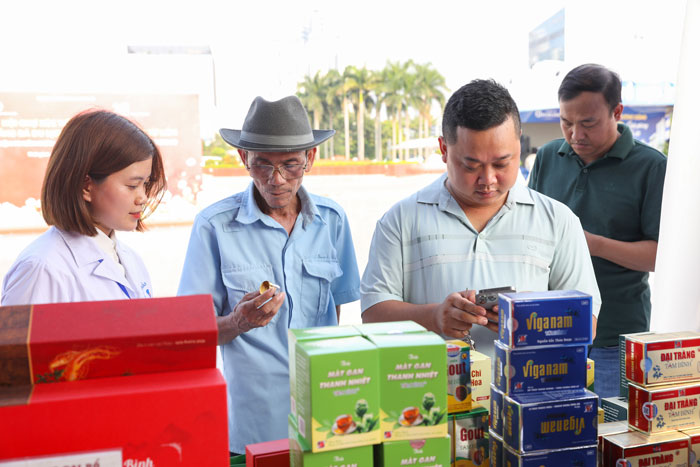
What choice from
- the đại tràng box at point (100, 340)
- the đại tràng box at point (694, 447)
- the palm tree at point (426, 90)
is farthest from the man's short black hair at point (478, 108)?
the palm tree at point (426, 90)

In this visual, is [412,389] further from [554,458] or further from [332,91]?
[332,91]

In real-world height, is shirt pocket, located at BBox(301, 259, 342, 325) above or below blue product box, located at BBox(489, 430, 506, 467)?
above

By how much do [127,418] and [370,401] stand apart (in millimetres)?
368

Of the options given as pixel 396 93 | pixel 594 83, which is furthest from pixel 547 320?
pixel 396 93

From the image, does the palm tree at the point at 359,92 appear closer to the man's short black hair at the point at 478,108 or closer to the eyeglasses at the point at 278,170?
the eyeglasses at the point at 278,170

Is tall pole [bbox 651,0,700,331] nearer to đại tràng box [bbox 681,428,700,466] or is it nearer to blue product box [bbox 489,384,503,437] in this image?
đại tràng box [bbox 681,428,700,466]

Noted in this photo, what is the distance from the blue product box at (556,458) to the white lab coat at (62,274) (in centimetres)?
109

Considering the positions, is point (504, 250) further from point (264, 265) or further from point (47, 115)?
point (47, 115)

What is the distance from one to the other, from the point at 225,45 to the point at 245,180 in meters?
3.33

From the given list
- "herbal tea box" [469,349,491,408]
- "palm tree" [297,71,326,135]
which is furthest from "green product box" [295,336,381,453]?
"palm tree" [297,71,326,135]

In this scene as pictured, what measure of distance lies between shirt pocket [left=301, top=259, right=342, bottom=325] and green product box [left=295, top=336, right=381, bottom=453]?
103 cm

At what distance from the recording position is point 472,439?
1.20 m

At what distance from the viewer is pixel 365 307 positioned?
5.65 ft

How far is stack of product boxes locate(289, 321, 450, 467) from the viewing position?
0.94 m
